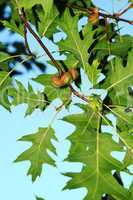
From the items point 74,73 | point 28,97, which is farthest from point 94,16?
point 28,97

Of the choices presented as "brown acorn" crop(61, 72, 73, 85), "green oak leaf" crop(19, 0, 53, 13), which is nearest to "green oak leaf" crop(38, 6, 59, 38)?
"brown acorn" crop(61, 72, 73, 85)

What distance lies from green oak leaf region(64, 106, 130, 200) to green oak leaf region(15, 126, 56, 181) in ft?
0.68

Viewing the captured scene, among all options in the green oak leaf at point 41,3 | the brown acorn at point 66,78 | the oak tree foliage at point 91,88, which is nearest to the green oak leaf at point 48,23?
the oak tree foliage at point 91,88

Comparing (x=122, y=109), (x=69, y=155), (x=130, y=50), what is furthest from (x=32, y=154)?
(x=130, y=50)

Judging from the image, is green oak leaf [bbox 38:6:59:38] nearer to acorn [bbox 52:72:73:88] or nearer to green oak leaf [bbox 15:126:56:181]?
acorn [bbox 52:72:73:88]

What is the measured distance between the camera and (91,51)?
8.58ft

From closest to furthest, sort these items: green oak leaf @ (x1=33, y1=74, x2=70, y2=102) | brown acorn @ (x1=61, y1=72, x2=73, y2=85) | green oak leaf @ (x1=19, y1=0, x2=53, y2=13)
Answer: green oak leaf @ (x1=19, y1=0, x2=53, y2=13)
brown acorn @ (x1=61, y1=72, x2=73, y2=85)
green oak leaf @ (x1=33, y1=74, x2=70, y2=102)

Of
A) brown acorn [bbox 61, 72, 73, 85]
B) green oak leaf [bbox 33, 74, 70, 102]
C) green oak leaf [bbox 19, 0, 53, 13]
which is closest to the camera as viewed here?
green oak leaf [bbox 19, 0, 53, 13]

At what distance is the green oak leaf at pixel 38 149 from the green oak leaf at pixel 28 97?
0.42ft

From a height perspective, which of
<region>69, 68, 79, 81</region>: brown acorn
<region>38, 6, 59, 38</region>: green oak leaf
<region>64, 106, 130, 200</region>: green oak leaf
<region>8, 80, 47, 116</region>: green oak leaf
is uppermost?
<region>38, 6, 59, 38</region>: green oak leaf

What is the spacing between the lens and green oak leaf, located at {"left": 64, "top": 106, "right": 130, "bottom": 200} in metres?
2.48

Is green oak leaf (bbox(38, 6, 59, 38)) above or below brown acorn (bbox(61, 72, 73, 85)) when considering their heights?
above

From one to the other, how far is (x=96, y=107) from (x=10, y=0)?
2.54ft

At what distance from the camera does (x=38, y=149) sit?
2.73 meters
